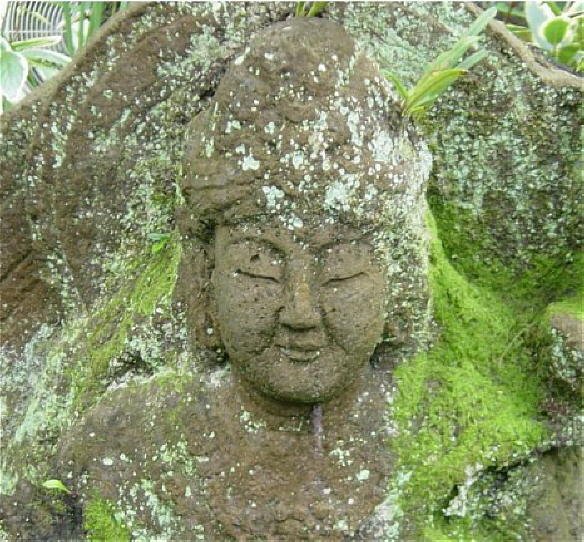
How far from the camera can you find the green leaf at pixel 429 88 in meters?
1.07

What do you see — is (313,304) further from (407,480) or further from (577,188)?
(577,188)

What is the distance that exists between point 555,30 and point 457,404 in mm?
773

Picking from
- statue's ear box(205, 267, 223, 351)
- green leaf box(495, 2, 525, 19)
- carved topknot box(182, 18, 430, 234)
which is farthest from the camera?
green leaf box(495, 2, 525, 19)

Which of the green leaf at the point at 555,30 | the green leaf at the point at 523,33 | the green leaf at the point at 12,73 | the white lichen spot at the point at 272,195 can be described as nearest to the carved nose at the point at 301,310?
the white lichen spot at the point at 272,195

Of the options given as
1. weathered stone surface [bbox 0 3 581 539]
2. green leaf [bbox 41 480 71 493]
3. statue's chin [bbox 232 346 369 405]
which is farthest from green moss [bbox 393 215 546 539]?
green leaf [bbox 41 480 71 493]

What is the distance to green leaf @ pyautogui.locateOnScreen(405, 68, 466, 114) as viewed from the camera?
1071mm

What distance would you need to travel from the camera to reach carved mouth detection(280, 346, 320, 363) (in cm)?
108

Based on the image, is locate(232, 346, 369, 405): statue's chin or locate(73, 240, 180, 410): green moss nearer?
locate(232, 346, 369, 405): statue's chin

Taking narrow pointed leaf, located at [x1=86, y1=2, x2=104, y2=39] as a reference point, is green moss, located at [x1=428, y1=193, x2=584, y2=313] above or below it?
below

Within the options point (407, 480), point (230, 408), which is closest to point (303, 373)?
point (230, 408)

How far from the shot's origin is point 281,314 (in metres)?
1.06

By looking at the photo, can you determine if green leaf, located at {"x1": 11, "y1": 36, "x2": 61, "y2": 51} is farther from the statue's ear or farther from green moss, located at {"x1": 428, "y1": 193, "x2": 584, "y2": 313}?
green moss, located at {"x1": 428, "y1": 193, "x2": 584, "y2": 313}

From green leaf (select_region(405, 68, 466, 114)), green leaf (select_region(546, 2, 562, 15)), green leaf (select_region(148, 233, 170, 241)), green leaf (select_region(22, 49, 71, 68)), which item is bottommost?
green leaf (select_region(148, 233, 170, 241))

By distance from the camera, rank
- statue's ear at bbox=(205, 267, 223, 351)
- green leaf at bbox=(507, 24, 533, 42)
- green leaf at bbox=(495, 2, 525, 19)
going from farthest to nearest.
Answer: green leaf at bbox=(495, 2, 525, 19) → green leaf at bbox=(507, 24, 533, 42) → statue's ear at bbox=(205, 267, 223, 351)
